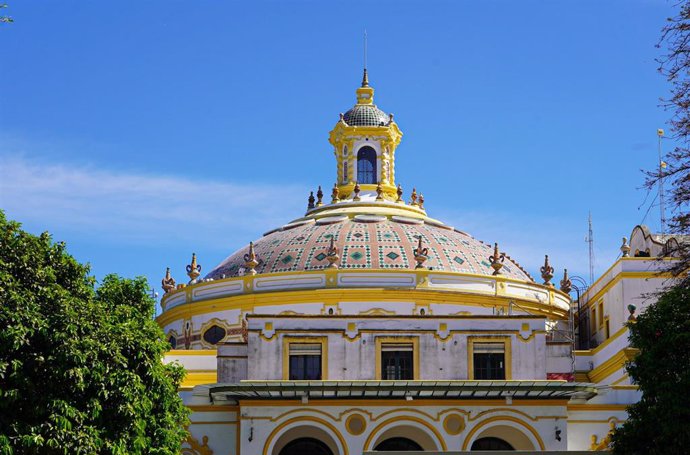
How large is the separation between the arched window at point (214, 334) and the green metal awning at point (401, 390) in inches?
747

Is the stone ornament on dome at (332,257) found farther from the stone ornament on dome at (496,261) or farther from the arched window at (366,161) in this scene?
the arched window at (366,161)

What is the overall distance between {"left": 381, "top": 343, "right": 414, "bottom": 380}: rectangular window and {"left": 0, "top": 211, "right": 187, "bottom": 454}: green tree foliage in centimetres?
1241

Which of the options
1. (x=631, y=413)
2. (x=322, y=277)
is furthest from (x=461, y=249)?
(x=631, y=413)

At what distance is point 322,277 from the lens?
267 ft

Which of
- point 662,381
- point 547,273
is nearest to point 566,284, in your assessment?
point 547,273

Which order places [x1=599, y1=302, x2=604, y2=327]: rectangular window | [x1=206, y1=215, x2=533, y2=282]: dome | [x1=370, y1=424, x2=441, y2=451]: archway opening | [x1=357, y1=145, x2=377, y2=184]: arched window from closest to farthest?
[x1=370, y1=424, x2=441, y2=451]: archway opening, [x1=599, y1=302, x2=604, y2=327]: rectangular window, [x1=206, y1=215, x2=533, y2=282]: dome, [x1=357, y1=145, x2=377, y2=184]: arched window

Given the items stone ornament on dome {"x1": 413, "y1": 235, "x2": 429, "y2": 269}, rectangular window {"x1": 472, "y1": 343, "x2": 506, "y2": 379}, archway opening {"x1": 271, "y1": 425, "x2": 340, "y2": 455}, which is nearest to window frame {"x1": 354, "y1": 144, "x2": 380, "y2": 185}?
stone ornament on dome {"x1": 413, "y1": 235, "x2": 429, "y2": 269}

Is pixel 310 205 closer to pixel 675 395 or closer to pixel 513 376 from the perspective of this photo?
pixel 513 376

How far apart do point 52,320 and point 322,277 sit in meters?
31.6

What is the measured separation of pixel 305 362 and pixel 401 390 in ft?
16.1

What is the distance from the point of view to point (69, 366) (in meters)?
50.4

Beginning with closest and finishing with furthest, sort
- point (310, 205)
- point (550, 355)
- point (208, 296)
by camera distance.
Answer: point (550, 355) < point (208, 296) < point (310, 205)

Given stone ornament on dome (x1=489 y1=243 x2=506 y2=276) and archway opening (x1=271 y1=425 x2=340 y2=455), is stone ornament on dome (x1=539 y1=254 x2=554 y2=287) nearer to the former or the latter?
stone ornament on dome (x1=489 y1=243 x2=506 y2=276)

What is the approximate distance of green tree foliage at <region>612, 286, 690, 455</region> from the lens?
50188 mm
